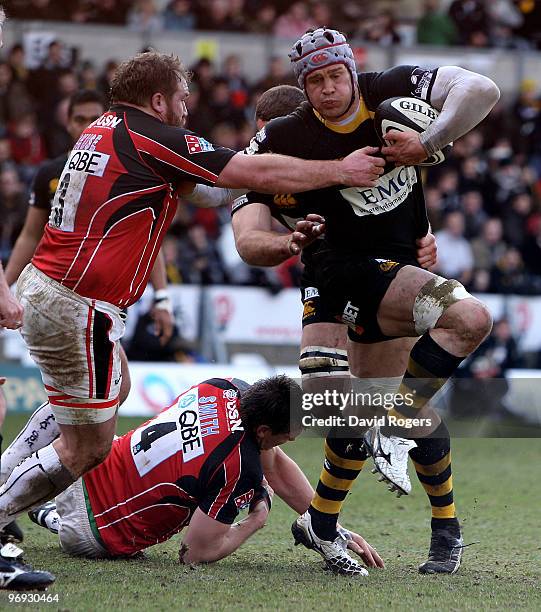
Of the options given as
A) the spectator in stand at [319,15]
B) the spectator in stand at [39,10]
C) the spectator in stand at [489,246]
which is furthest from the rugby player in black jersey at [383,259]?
the spectator in stand at [319,15]

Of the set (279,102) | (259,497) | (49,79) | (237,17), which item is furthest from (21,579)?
(237,17)

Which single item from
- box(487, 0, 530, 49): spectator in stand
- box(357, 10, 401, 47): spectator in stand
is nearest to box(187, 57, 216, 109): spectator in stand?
box(357, 10, 401, 47): spectator in stand

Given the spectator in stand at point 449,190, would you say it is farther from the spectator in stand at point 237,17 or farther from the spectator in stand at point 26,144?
the spectator in stand at point 26,144

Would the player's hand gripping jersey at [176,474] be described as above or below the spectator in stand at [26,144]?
below

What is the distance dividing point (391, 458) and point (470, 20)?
48.4 feet

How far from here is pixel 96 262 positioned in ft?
16.8

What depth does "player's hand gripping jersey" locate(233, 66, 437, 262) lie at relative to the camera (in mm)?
5688

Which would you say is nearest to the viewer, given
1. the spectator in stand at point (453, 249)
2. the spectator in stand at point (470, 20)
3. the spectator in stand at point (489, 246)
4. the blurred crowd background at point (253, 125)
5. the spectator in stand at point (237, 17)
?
the blurred crowd background at point (253, 125)

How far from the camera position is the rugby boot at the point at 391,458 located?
529cm

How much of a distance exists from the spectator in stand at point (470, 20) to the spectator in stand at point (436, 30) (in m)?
0.16

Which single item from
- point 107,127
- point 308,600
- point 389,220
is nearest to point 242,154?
point 107,127

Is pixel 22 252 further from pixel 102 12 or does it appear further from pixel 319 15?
pixel 319 15

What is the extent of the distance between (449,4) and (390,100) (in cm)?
1492

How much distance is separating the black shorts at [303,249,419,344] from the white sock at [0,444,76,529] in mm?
1585
